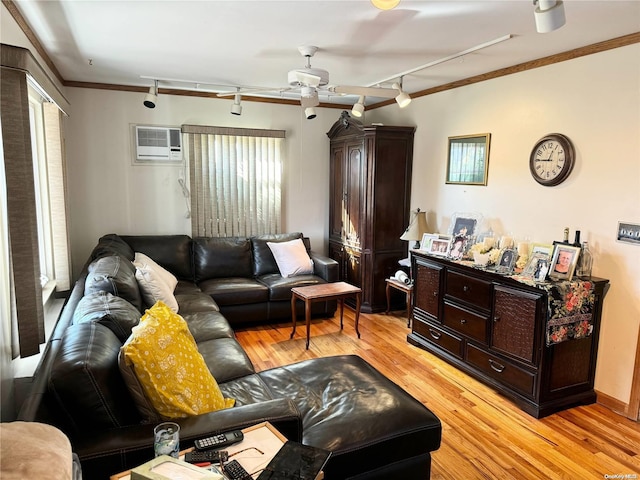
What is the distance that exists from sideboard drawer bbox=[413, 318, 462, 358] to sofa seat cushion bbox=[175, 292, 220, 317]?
5.93 feet

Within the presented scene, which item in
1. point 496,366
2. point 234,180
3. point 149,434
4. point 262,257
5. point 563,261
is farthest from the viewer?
point 234,180

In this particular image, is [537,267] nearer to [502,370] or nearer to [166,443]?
[502,370]

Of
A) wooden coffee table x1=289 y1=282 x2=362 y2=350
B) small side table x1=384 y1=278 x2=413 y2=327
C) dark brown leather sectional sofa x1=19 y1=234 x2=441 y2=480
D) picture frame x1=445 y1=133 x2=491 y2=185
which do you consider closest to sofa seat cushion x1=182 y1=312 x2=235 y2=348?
dark brown leather sectional sofa x1=19 y1=234 x2=441 y2=480

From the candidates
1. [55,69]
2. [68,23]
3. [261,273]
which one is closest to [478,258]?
[261,273]

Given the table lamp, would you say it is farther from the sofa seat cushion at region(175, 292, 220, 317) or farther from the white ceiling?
the sofa seat cushion at region(175, 292, 220, 317)

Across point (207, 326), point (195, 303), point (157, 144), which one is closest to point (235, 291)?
point (195, 303)

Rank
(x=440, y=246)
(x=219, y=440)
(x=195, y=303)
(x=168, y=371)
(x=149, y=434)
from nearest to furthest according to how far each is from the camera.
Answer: (x=219, y=440) < (x=149, y=434) < (x=168, y=371) < (x=195, y=303) < (x=440, y=246)

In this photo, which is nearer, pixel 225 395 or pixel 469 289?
pixel 225 395

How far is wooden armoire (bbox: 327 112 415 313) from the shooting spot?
4.58 meters

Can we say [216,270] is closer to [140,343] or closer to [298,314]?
[298,314]

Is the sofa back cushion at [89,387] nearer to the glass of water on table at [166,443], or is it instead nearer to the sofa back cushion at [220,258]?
Answer: the glass of water on table at [166,443]

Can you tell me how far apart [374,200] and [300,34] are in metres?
2.23

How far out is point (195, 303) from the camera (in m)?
3.60

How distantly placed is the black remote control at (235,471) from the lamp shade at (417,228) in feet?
11.1
